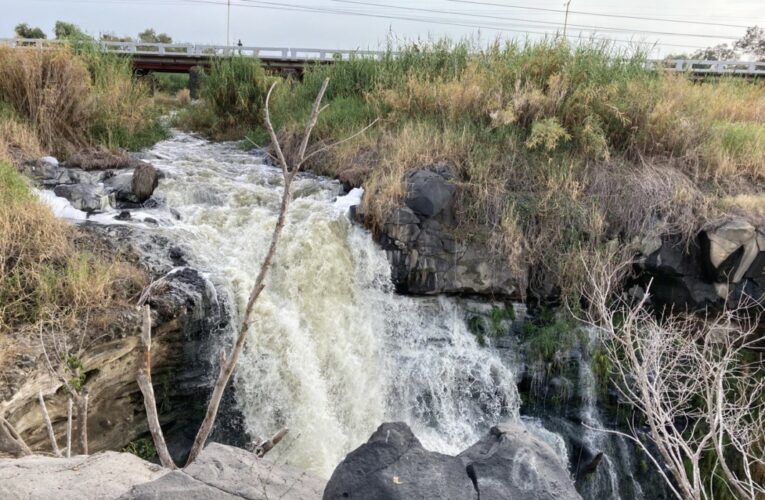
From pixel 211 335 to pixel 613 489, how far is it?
402 centimetres

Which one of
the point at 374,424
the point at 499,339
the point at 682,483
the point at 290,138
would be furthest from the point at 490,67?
the point at 682,483

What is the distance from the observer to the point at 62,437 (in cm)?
404

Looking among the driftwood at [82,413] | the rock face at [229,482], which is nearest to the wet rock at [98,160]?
the driftwood at [82,413]

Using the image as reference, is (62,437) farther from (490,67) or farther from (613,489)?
(490,67)

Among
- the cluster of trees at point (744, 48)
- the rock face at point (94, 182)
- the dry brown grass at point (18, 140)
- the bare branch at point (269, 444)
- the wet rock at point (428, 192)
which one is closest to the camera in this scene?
the bare branch at point (269, 444)

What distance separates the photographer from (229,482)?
8.78 feet

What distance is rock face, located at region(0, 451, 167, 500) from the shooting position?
2605 mm

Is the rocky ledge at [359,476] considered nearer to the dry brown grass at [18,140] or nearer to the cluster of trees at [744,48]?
the dry brown grass at [18,140]

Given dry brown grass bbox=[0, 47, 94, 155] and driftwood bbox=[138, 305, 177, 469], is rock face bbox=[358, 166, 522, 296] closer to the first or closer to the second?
driftwood bbox=[138, 305, 177, 469]

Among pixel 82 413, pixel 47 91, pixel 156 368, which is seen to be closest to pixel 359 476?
pixel 82 413

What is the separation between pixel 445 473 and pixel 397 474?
234 millimetres

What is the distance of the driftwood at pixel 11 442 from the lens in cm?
313

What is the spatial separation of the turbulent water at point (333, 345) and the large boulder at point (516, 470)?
247 cm

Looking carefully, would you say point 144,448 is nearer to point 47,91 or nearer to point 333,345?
point 333,345
